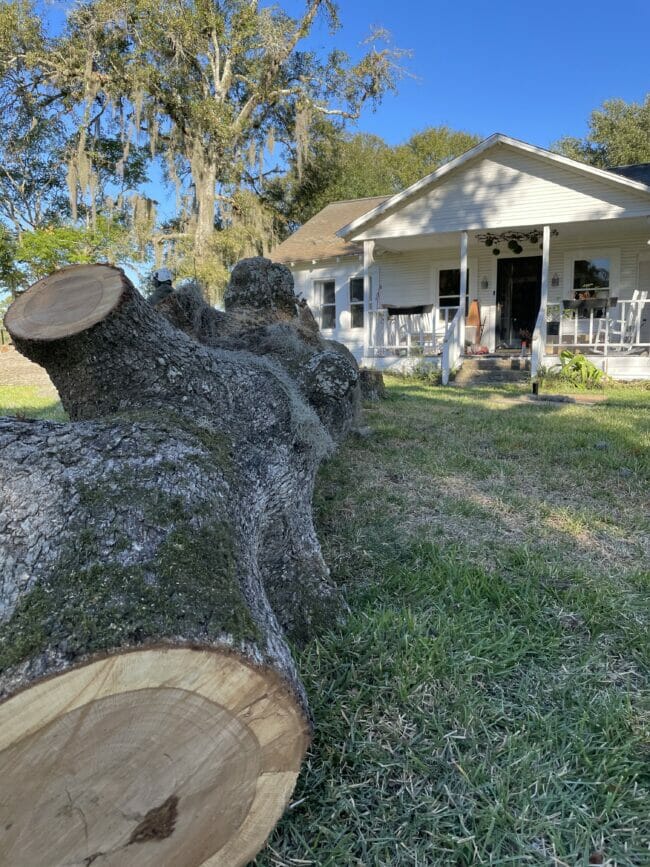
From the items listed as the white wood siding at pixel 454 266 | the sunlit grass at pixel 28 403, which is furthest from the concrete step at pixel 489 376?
the sunlit grass at pixel 28 403

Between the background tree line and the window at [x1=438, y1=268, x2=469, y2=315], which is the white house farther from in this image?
the background tree line

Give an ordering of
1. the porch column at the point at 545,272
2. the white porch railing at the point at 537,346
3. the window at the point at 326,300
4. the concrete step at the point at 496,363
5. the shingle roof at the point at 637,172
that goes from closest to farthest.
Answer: the white porch railing at the point at 537,346 → the porch column at the point at 545,272 → the concrete step at the point at 496,363 → the shingle roof at the point at 637,172 → the window at the point at 326,300

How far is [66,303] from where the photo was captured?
2123 millimetres

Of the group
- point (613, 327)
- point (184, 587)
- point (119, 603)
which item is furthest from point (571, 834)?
point (613, 327)

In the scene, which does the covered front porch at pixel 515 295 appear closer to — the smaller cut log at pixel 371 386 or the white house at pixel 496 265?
the white house at pixel 496 265

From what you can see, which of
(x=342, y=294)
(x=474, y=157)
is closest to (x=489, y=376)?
(x=474, y=157)

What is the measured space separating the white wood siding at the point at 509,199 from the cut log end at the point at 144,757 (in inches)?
507

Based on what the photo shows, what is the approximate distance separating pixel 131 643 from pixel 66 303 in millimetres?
1573

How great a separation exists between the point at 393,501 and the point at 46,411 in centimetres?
545

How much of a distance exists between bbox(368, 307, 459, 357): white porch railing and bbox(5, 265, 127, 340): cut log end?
428 inches

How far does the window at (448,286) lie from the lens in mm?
15047

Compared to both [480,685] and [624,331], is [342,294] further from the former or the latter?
[480,685]

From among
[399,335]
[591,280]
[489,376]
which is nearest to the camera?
[489,376]

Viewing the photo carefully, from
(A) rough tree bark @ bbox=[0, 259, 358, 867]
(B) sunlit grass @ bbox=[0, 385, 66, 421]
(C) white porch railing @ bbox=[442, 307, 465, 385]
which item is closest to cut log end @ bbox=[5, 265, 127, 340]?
(A) rough tree bark @ bbox=[0, 259, 358, 867]
